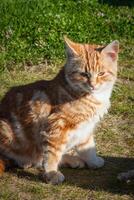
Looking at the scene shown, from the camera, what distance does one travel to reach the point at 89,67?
530cm

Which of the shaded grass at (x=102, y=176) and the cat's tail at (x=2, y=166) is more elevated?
the cat's tail at (x=2, y=166)

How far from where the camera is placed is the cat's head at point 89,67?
5281 mm

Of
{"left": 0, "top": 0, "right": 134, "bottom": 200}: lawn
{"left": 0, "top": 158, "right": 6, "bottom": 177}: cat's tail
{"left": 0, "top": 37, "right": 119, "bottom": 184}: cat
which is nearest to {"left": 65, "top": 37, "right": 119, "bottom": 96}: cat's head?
{"left": 0, "top": 37, "right": 119, "bottom": 184}: cat

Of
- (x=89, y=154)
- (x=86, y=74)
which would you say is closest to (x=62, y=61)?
(x=89, y=154)

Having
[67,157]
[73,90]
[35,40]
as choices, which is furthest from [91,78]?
[35,40]

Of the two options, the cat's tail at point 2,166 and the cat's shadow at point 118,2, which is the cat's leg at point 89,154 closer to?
the cat's tail at point 2,166

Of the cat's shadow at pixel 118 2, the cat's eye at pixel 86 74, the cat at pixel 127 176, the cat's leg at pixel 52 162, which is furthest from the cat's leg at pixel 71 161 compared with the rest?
the cat's shadow at pixel 118 2

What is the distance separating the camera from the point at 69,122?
17.4ft

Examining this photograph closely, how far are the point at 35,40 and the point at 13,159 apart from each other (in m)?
3.41

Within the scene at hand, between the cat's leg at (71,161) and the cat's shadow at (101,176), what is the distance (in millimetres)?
53

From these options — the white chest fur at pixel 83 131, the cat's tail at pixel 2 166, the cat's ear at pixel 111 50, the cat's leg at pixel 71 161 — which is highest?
the cat's ear at pixel 111 50

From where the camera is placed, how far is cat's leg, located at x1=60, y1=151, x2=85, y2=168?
574cm

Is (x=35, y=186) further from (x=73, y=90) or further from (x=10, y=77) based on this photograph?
(x=10, y=77)

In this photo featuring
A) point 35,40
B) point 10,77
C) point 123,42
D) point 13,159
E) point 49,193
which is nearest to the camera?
point 49,193
